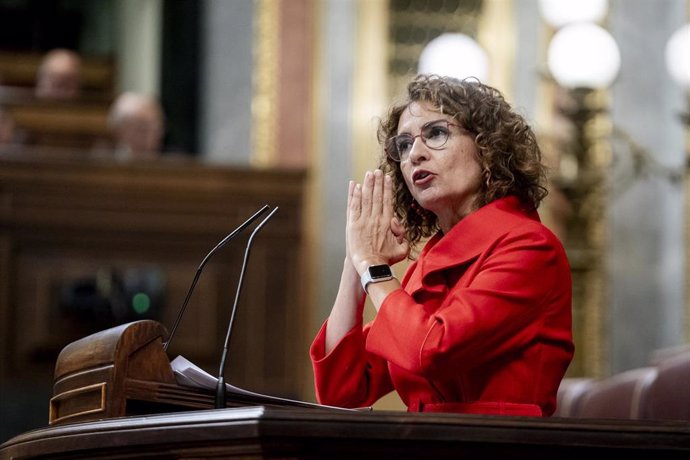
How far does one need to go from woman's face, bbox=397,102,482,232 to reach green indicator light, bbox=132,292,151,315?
3802 mm

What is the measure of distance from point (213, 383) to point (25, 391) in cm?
401

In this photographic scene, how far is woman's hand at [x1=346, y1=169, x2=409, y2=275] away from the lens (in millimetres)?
2592

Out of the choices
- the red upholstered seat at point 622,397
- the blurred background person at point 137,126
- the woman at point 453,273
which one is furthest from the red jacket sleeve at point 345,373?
the blurred background person at point 137,126

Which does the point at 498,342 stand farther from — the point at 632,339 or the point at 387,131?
the point at 632,339

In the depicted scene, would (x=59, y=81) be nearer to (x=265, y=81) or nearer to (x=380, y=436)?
(x=265, y=81)

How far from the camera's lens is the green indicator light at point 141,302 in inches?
249

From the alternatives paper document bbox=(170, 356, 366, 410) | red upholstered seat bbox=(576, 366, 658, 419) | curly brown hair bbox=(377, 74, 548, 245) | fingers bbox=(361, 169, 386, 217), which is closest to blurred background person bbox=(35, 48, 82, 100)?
red upholstered seat bbox=(576, 366, 658, 419)

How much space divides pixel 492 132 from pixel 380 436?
878 mm

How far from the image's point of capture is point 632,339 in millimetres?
8008

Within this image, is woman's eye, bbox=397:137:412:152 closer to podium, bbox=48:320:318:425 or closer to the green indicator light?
podium, bbox=48:320:318:425

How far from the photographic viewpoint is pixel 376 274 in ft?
8.28

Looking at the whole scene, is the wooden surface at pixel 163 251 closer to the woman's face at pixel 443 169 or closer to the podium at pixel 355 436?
the woman's face at pixel 443 169

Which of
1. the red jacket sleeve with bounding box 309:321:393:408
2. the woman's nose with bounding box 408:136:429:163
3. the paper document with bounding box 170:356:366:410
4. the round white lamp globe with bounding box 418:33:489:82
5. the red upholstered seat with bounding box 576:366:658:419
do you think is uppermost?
the round white lamp globe with bounding box 418:33:489:82

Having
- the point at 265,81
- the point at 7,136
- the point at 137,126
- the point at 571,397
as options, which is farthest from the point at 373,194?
the point at 265,81
